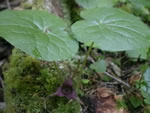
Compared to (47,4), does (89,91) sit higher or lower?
lower

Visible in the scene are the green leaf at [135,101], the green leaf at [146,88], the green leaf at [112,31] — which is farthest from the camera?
the green leaf at [135,101]

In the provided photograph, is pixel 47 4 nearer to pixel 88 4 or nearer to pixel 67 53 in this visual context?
pixel 88 4

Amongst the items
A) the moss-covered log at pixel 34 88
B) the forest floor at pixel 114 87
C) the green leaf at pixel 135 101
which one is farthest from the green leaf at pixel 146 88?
the moss-covered log at pixel 34 88

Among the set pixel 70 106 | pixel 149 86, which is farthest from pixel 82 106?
pixel 149 86

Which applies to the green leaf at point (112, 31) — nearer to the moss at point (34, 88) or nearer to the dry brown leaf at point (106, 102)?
the moss at point (34, 88)

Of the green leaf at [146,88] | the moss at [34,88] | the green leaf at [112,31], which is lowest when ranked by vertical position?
the moss at [34,88]

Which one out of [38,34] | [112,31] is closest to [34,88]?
[38,34]

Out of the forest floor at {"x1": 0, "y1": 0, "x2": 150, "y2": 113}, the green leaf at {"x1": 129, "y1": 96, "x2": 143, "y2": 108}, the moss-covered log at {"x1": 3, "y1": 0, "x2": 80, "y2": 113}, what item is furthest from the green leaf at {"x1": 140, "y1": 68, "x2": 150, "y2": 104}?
the moss-covered log at {"x1": 3, "y1": 0, "x2": 80, "y2": 113}
